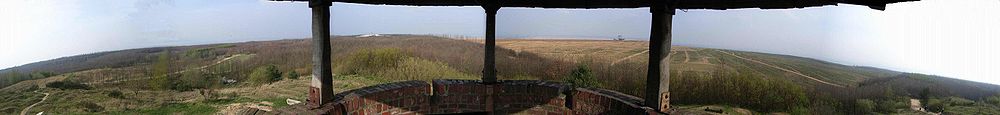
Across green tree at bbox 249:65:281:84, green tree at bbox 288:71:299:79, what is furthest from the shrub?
green tree at bbox 288:71:299:79

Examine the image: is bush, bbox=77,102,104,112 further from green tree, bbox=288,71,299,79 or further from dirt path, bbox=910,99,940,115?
dirt path, bbox=910,99,940,115

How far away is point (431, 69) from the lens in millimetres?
17812

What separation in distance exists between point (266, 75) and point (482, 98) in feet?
53.9

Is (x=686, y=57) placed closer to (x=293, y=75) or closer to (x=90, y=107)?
(x=293, y=75)

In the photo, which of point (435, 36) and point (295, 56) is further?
point (435, 36)

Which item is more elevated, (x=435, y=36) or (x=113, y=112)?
(x=435, y=36)

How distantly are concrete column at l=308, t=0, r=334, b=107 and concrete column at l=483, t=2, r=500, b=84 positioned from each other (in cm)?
152

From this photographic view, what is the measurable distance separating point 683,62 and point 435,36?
11931 millimetres

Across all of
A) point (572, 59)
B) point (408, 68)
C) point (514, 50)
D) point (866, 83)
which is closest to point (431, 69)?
point (408, 68)

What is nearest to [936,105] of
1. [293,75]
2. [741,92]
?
[741,92]

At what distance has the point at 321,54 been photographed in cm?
419

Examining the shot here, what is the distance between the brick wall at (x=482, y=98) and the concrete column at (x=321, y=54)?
150mm

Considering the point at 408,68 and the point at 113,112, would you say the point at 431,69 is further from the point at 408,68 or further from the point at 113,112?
the point at 113,112

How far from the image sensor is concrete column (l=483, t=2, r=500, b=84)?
516cm
